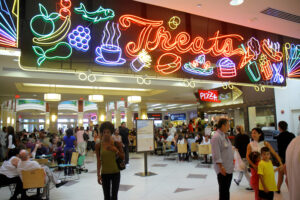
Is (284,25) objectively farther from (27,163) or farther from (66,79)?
(66,79)

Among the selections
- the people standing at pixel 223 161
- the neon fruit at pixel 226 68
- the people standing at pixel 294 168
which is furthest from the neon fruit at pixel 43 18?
the people standing at pixel 294 168

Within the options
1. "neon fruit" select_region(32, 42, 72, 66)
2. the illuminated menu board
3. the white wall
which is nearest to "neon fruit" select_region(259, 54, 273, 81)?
the illuminated menu board

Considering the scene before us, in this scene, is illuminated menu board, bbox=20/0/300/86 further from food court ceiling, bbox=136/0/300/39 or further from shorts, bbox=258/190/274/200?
shorts, bbox=258/190/274/200

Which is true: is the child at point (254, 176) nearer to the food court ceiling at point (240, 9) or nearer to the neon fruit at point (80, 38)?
the food court ceiling at point (240, 9)

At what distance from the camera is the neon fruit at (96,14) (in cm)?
459

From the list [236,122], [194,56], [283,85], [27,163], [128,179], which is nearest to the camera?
[27,163]

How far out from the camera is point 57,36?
14.4 ft

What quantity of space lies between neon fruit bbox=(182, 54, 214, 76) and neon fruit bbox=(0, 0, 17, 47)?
11.8ft

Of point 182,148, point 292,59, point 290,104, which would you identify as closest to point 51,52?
point 182,148

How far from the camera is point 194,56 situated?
5.95 metres

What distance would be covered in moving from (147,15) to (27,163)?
451 cm

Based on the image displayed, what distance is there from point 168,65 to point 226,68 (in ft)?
6.26

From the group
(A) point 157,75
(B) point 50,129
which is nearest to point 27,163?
(A) point 157,75

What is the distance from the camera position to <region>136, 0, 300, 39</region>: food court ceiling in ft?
16.2
